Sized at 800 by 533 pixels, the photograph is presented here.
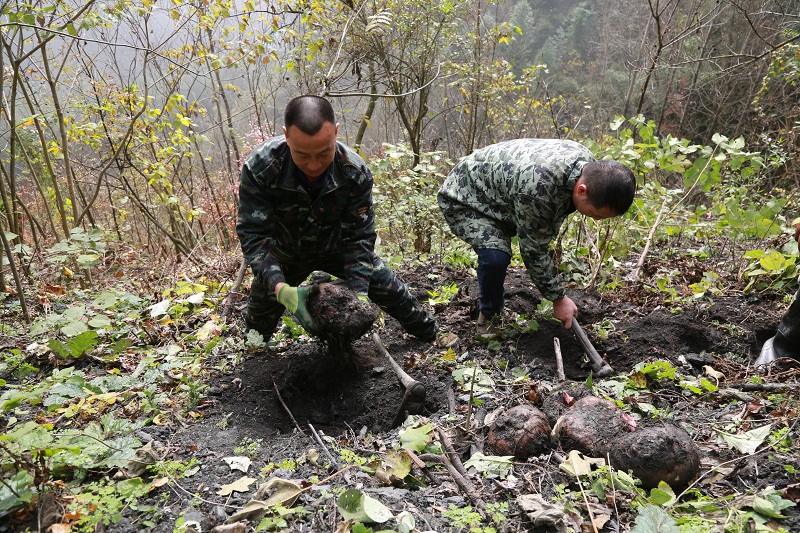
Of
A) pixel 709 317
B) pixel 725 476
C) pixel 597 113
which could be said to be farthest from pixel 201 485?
pixel 597 113

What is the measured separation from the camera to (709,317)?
3.19m

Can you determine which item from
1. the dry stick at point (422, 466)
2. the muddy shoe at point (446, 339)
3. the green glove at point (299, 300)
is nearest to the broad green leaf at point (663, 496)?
the dry stick at point (422, 466)

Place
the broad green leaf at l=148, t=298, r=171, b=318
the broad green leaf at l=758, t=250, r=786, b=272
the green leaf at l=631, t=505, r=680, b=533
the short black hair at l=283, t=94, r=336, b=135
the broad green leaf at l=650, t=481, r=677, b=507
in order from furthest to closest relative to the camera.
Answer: the broad green leaf at l=148, t=298, r=171, b=318 < the broad green leaf at l=758, t=250, r=786, b=272 < the short black hair at l=283, t=94, r=336, b=135 < the broad green leaf at l=650, t=481, r=677, b=507 < the green leaf at l=631, t=505, r=680, b=533

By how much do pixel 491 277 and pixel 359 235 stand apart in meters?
0.93

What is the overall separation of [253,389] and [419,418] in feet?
3.24

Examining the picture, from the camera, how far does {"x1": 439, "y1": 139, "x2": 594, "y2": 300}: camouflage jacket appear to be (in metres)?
2.82

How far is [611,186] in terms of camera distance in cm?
249

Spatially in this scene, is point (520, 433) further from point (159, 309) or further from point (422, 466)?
point (159, 309)

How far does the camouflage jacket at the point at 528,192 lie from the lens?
2.82 meters

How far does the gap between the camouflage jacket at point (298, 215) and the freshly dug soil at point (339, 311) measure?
0.22m

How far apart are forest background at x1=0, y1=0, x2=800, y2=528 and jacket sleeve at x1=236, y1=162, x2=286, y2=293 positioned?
0.75 metres

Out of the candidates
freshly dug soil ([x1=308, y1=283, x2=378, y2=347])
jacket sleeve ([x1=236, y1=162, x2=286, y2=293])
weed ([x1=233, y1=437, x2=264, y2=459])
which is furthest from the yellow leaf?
jacket sleeve ([x1=236, y1=162, x2=286, y2=293])

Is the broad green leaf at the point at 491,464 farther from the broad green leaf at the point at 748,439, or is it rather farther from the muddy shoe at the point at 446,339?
the muddy shoe at the point at 446,339

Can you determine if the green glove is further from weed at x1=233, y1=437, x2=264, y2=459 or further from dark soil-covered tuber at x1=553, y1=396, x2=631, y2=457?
dark soil-covered tuber at x1=553, y1=396, x2=631, y2=457
